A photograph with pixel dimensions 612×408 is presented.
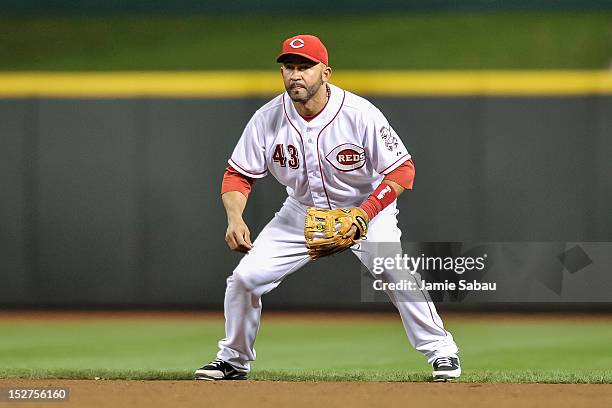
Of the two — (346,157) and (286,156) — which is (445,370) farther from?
(286,156)

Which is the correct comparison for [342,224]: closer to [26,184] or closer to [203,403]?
[203,403]

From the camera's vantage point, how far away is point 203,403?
433cm

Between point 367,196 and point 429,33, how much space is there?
9714 millimetres

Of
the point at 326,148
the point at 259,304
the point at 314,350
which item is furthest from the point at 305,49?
the point at 314,350

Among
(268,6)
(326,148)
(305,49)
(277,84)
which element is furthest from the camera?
(268,6)

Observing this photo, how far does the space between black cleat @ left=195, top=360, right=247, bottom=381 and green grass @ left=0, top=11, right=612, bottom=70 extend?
863 centimetres

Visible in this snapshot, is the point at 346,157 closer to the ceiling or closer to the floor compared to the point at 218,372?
closer to the ceiling

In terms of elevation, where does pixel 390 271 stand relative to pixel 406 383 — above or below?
above

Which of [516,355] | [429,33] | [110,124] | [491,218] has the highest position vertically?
[429,33]

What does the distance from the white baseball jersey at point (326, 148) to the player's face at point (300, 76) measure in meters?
0.19

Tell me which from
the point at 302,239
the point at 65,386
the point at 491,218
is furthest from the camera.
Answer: the point at 491,218

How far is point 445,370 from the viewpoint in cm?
A: 505

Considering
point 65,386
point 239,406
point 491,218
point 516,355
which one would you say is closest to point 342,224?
point 239,406

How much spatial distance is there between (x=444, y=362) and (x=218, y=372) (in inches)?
43.2
